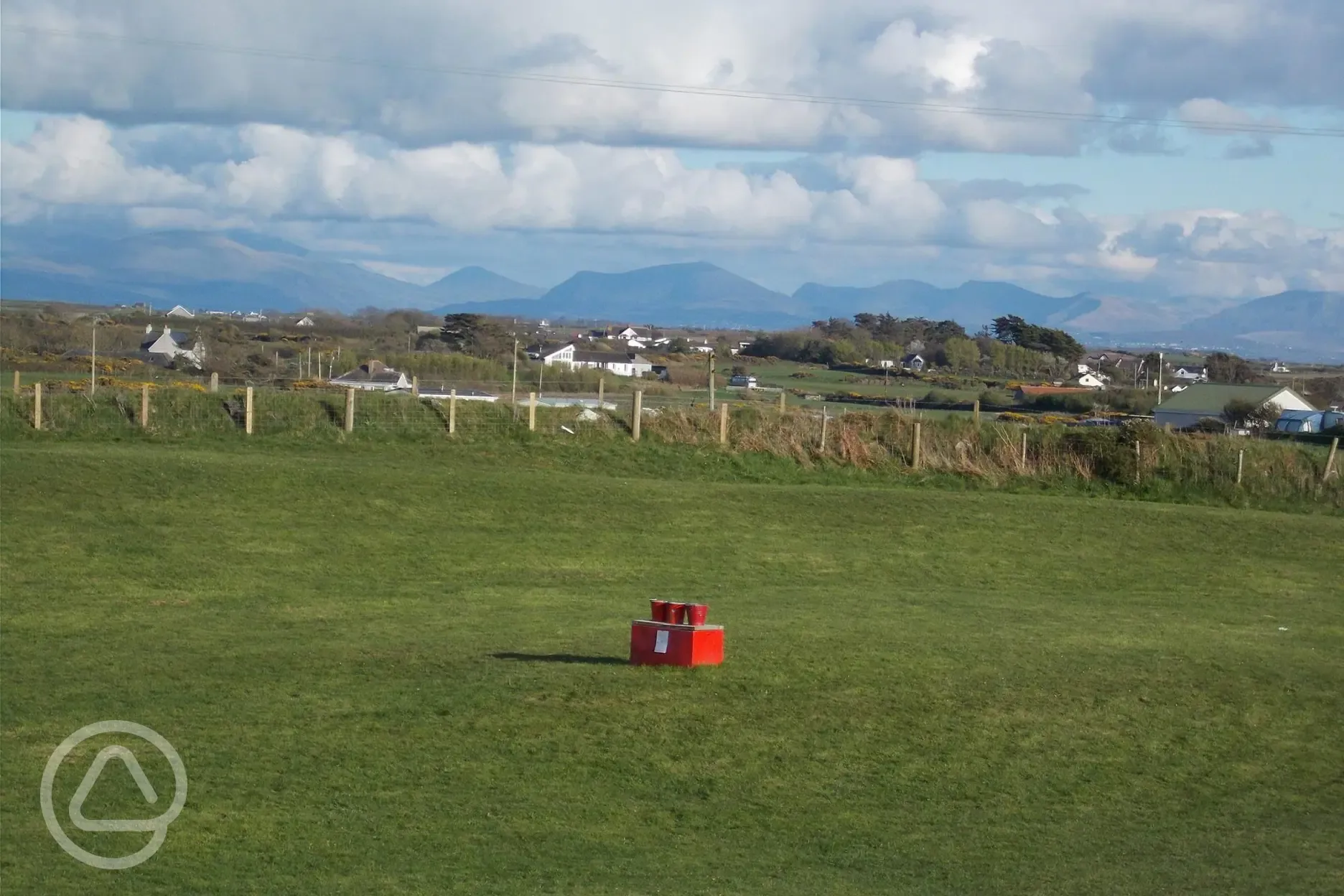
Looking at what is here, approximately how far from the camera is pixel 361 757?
453 inches

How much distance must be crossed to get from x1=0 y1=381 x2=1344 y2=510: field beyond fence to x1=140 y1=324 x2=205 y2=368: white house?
39.3 meters

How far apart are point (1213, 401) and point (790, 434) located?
35.6 m

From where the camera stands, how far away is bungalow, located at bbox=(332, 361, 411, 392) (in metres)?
62.6

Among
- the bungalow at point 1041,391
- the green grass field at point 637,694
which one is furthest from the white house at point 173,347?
the green grass field at point 637,694

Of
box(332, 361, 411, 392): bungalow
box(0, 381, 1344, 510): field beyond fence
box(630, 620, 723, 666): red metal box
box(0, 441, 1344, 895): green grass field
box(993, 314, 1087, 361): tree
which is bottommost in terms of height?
box(0, 441, 1344, 895): green grass field

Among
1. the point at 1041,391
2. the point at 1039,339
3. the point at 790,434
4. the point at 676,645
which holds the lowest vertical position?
the point at 676,645

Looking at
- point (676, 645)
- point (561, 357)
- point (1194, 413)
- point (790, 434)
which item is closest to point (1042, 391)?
point (1194, 413)

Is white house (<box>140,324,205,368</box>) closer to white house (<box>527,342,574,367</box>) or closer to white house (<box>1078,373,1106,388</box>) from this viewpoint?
white house (<box>527,342,574,367</box>)

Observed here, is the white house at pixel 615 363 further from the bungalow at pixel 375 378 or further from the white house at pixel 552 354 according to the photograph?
the bungalow at pixel 375 378

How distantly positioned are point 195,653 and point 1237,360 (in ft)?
310

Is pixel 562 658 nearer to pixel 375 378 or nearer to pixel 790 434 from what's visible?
pixel 790 434

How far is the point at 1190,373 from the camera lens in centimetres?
10331

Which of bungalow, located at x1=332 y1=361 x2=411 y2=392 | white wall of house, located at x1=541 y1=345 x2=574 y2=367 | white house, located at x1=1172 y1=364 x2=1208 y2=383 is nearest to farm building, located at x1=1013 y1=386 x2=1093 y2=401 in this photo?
white house, located at x1=1172 y1=364 x2=1208 y2=383

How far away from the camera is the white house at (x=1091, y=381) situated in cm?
8644
